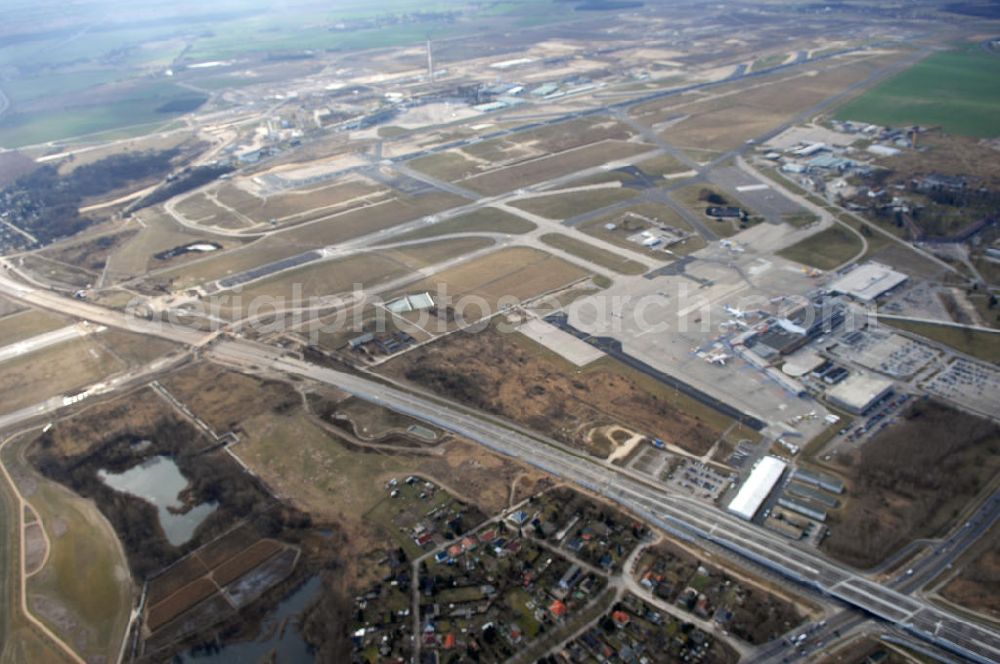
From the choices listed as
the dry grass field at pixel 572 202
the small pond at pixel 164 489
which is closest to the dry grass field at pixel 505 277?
the dry grass field at pixel 572 202

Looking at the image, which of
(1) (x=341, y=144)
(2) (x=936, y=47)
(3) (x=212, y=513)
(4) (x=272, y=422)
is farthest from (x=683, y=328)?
(2) (x=936, y=47)

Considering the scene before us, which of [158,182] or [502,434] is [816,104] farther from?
[158,182]

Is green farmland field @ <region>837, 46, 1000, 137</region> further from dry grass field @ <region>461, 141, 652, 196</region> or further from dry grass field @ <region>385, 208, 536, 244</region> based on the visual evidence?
dry grass field @ <region>385, 208, 536, 244</region>

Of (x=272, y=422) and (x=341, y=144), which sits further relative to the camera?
A: (x=341, y=144)

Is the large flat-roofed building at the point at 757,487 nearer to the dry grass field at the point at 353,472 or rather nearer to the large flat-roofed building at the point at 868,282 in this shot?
the dry grass field at the point at 353,472

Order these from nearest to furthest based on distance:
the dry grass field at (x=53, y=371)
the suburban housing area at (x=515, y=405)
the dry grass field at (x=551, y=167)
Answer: the suburban housing area at (x=515, y=405) → the dry grass field at (x=53, y=371) → the dry grass field at (x=551, y=167)
